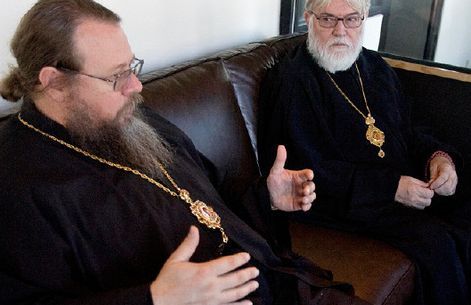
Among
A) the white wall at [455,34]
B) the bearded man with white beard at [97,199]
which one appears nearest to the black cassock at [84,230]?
the bearded man with white beard at [97,199]

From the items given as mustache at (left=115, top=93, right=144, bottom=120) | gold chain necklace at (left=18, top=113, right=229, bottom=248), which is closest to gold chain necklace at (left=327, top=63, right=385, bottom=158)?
gold chain necklace at (left=18, top=113, right=229, bottom=248)

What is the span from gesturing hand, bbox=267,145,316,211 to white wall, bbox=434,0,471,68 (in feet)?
10.4

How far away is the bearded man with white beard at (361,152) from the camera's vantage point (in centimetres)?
176

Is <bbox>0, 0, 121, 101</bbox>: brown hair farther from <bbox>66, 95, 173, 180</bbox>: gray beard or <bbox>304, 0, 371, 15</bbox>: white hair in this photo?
<bbox>304, 0, 371, 15</bbox>: white hair

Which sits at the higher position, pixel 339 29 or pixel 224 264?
pixel 339 29

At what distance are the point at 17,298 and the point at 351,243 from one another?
44.9 inches

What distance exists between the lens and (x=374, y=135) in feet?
6.41

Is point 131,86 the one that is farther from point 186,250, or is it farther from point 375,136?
point 375,136

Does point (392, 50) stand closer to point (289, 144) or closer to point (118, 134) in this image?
point (289, 144)

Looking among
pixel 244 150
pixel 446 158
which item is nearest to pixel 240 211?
pixel 244 150

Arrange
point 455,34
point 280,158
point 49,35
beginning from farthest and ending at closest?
1. point 455,34
2. point 280,158
3. point 49,35

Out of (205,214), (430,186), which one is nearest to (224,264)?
(205,214)

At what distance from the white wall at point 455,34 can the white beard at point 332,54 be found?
2.42 metres

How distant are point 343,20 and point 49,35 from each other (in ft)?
3.95
